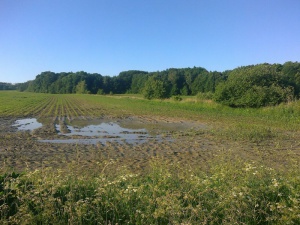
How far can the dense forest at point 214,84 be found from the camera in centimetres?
3081

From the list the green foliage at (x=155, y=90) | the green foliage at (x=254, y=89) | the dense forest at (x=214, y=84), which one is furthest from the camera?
the green foliage at (x=155, y=90)

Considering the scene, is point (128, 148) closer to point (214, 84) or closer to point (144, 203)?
point (144, 203)

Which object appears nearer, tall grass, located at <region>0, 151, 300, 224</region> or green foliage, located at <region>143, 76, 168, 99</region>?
tall grass, located at <region>0, 151, 300, 224</region>

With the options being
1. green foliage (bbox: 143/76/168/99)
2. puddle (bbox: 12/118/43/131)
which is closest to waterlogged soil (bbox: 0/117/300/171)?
puddle (bbox: 12/118/43/131)

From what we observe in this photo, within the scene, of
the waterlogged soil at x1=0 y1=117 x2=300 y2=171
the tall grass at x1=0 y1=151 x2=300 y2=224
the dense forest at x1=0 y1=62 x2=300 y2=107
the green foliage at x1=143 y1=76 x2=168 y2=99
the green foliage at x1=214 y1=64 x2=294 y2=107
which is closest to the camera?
the tall grass at x1=0 y1=151 x2=300 y2=224

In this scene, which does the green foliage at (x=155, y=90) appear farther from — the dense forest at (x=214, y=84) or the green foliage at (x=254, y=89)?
the green foliage at (x=254, y=89)

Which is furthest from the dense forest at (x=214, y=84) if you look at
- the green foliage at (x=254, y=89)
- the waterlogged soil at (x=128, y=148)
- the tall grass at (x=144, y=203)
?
the tall grass at (x=144, y=203)

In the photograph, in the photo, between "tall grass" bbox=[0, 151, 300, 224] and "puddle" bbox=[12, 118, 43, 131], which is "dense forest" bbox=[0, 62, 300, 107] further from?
"tall grass" bbox=[0, 151, 300, 224]

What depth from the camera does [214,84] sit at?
109312mm

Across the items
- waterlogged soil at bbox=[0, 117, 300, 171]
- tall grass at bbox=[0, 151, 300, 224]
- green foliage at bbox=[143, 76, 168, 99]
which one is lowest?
waterlogged soil at bbox=[0, 117, 300, 171]

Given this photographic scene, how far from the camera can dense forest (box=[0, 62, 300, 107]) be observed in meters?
30.8

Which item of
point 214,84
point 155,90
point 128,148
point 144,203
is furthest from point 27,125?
point 214,84

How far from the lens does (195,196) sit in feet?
14.3

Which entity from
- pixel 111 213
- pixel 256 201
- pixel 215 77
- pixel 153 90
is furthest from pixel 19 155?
pixel 215 77
